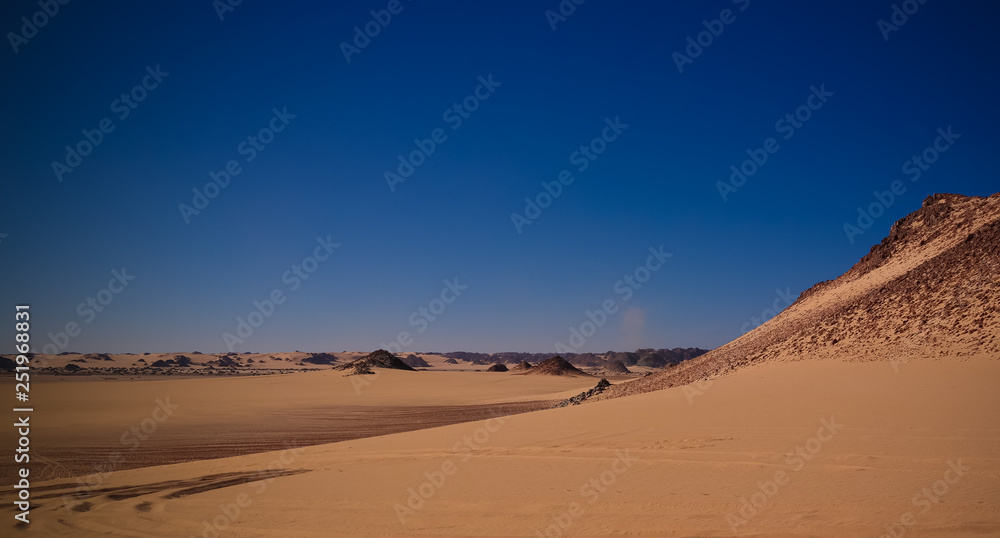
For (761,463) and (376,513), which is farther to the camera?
(761,463)

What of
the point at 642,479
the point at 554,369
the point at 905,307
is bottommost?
the point at 642,479

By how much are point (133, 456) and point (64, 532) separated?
8275 mm

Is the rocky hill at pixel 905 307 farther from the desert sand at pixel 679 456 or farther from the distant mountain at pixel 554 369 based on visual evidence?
the distant mountain at pixel 554 369

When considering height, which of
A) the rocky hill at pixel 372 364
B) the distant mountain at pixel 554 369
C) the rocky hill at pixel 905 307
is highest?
the rocky hill at pixel 372 364

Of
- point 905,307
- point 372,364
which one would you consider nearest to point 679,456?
point 905,307

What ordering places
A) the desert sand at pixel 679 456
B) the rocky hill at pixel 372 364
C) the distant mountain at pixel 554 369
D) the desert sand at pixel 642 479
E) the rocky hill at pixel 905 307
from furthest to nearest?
the distant mountain at pixel 554 369
the rocky hill at pixel 372 364
the rocky hill at pixel 905 307
the desert sand at pixel 679 456
the desert sand at pixel 642 479

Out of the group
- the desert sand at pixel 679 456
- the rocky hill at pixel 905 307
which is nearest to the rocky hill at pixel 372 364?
the desert sand at pixel 679 456

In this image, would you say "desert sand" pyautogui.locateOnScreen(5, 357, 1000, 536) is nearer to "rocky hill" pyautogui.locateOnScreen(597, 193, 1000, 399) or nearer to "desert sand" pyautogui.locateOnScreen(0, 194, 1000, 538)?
"desert sand" pyautogui.locateOnScreen(0, 194, 1000, 538)

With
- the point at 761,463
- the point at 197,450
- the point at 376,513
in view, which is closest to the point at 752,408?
the point at 761,463

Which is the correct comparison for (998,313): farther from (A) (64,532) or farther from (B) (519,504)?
(A) (64,532)

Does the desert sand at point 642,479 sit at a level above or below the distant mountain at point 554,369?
below

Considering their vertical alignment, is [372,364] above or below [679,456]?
above

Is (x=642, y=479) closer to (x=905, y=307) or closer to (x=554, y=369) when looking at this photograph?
(x=905, y=307)

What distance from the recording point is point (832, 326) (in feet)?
65.6
